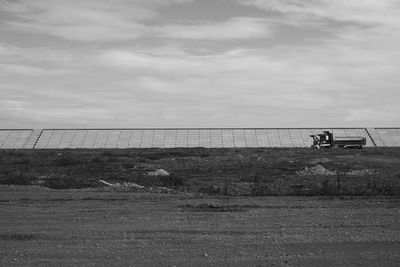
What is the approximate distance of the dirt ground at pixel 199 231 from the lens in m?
8.92

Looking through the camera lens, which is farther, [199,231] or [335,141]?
[335,141]

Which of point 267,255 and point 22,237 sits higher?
point 267,255

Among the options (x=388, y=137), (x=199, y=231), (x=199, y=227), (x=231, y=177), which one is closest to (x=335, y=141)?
(x=388, y=137)

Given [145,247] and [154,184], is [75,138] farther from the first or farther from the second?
[145,247]

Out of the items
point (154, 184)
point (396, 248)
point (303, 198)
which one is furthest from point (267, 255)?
point (154, 184)

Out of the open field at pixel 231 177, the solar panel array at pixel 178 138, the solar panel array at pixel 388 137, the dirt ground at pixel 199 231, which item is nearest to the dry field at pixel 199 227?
the dirt ground at pixel 199 231

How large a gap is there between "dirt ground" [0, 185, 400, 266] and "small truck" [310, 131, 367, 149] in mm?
53731

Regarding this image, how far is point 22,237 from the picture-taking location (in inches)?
422

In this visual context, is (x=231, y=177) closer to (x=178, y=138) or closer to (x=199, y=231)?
(x=199, y=231)

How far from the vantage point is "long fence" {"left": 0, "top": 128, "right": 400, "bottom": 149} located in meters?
72.9

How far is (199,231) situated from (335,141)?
6319 centimetres

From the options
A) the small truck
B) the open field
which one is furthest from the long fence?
the open field

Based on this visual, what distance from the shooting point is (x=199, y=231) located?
1149 cm

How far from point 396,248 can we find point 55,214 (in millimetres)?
7897
